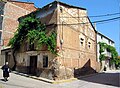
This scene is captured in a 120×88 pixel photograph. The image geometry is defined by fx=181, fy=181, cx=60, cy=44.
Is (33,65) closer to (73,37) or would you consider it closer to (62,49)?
(62,49)

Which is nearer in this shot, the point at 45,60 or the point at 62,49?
the point at 62,49

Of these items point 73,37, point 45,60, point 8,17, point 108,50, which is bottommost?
point 45,60

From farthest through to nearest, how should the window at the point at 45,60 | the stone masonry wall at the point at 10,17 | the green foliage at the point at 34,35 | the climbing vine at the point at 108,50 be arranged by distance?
the climbing vine at the point at 108,50
the stone masonry wall at the point at 10,17
the window at the point at 45,60
the green foliage at the point at 34,35

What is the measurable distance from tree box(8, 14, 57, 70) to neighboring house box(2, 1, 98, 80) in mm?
515

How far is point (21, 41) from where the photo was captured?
68.6ft

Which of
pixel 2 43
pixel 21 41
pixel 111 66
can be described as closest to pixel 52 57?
pixel 21 41

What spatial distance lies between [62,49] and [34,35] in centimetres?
316

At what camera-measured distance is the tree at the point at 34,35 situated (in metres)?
17.2

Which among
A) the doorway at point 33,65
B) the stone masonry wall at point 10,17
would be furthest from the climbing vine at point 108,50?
the doorway at point 33,65

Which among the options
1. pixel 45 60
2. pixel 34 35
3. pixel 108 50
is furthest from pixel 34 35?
pixel 108 50

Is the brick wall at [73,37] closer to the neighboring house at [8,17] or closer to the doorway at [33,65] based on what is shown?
the doorway at [33,65]

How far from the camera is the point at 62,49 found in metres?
17.8

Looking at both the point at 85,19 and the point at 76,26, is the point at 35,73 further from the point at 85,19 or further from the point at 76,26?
the point at 85,19

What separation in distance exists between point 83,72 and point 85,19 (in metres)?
6.82
